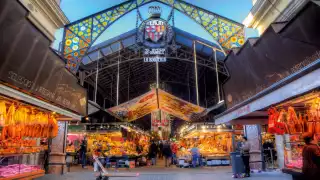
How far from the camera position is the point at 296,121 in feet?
16.8

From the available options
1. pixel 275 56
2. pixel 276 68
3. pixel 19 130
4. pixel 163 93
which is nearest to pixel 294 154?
pixel 276 68

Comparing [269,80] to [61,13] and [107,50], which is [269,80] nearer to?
[61,13]

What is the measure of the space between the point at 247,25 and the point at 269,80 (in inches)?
141

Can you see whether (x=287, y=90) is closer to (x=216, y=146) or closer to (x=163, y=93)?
(x=163, y=93)

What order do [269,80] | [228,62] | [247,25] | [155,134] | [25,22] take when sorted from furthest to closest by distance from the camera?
[155,134]
[247,25]
[228,62]
[269,80]
[25,22]

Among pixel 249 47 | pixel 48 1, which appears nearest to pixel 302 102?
pixel 249 47

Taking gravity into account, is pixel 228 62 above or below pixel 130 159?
above

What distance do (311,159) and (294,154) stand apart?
153 cm

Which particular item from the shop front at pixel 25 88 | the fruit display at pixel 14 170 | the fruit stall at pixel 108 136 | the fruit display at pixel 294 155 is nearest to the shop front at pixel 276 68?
the fruit display at pixel 294 155

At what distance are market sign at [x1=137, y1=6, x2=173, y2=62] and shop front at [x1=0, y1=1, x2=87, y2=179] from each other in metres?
4.58

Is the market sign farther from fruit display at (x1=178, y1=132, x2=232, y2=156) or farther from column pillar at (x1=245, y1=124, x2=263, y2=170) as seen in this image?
fruit display at (x1=178, y1=132, x2=232, y2=156)

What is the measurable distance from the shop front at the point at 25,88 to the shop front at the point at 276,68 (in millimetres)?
4509

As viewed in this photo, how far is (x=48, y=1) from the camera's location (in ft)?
24.6

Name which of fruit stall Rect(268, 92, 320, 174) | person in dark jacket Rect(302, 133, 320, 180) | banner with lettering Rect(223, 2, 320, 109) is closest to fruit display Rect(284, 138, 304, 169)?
fruit stall Rect(268, 92, 320, 174)
